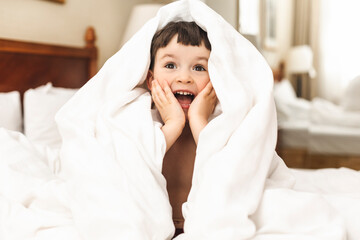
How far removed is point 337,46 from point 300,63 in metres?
0.37

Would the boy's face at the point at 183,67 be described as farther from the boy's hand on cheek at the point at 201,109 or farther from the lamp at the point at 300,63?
the lamp at the point at 300,63

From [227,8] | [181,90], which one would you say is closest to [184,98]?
[181,90]

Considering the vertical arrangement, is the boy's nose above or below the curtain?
above

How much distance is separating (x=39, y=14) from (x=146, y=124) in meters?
1.50

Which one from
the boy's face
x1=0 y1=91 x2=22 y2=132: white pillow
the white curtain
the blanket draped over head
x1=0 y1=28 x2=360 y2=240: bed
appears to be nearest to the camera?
the blanket draped over head

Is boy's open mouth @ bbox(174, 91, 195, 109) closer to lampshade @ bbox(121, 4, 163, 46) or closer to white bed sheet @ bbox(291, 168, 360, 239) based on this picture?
white bed sheet @ bbox(291, 168, 360, 239)

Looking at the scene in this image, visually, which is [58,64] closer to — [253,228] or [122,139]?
[122,139]

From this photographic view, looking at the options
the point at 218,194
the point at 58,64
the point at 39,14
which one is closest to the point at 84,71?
the point at 58,64

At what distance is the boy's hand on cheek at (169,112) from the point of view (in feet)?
3.04

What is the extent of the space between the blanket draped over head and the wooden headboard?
3.46 feet

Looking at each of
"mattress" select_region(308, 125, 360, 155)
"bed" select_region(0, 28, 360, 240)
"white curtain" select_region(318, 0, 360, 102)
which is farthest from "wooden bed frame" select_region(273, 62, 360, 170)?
"bed" select_region(0, 28, 360, 240)

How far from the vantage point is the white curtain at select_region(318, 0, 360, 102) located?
11.2 ft

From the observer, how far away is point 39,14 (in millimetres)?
2098

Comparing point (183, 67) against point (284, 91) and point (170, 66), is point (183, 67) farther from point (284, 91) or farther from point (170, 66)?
point (284, 91)
